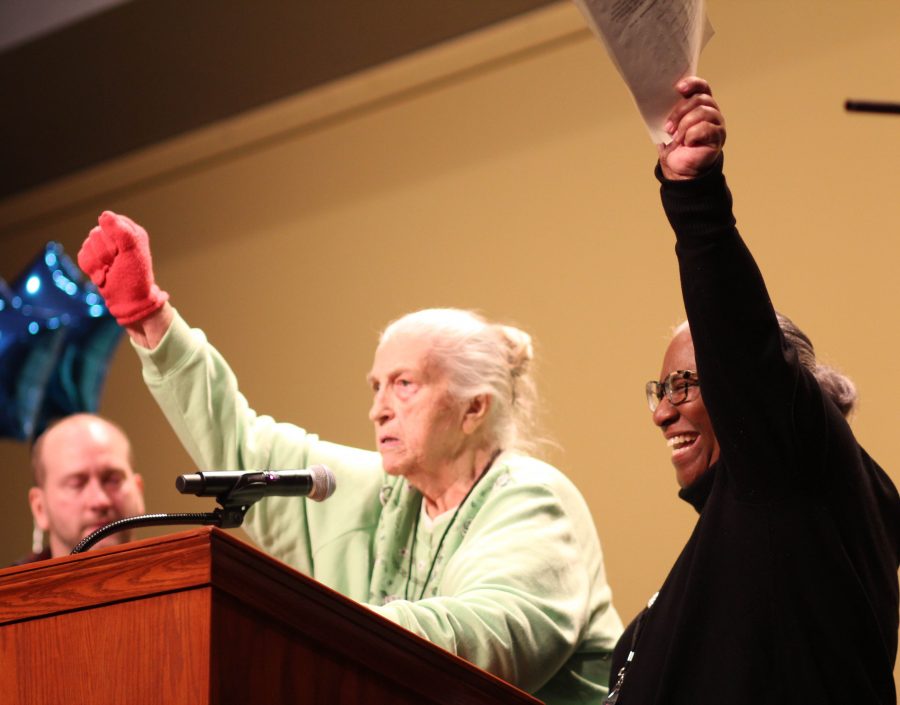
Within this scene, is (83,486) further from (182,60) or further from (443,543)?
(182,60)

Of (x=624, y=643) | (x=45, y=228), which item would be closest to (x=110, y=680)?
(x=624, y=643)

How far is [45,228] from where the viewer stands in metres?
4.74

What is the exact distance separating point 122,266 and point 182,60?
1892 millimetres

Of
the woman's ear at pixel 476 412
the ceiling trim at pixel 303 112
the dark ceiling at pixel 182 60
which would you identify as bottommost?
the woman's ear at pixel 476 412

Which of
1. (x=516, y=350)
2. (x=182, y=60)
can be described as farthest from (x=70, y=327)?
(x=516, y=350)

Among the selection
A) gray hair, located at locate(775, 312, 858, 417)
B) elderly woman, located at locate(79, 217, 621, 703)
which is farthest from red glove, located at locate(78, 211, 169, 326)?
gray hair, located at locate(775, 312, 858, 417)

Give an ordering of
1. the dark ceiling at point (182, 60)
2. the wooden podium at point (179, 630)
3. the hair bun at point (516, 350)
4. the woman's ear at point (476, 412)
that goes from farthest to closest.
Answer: the dark ceiling at point (182, 60), the hair bun at point (516, 350), the woman's ear at point (476, 412), the wooden podium at point (179, 630)

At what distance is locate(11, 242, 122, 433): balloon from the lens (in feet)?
11.5

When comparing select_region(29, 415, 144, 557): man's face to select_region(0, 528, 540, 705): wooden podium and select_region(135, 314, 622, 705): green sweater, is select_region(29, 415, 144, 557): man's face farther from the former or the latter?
select_region(0, 528, 540, 705): wooden podium

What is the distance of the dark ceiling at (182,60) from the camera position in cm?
389

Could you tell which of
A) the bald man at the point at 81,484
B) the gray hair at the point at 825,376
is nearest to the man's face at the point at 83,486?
the bald man at the point at 81,484

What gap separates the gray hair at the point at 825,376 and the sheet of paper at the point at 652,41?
404 mm

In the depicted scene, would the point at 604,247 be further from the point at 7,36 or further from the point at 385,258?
the point at 7,36

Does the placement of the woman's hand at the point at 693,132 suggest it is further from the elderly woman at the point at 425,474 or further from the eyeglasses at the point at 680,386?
the elderly woman at the point at 425,474
